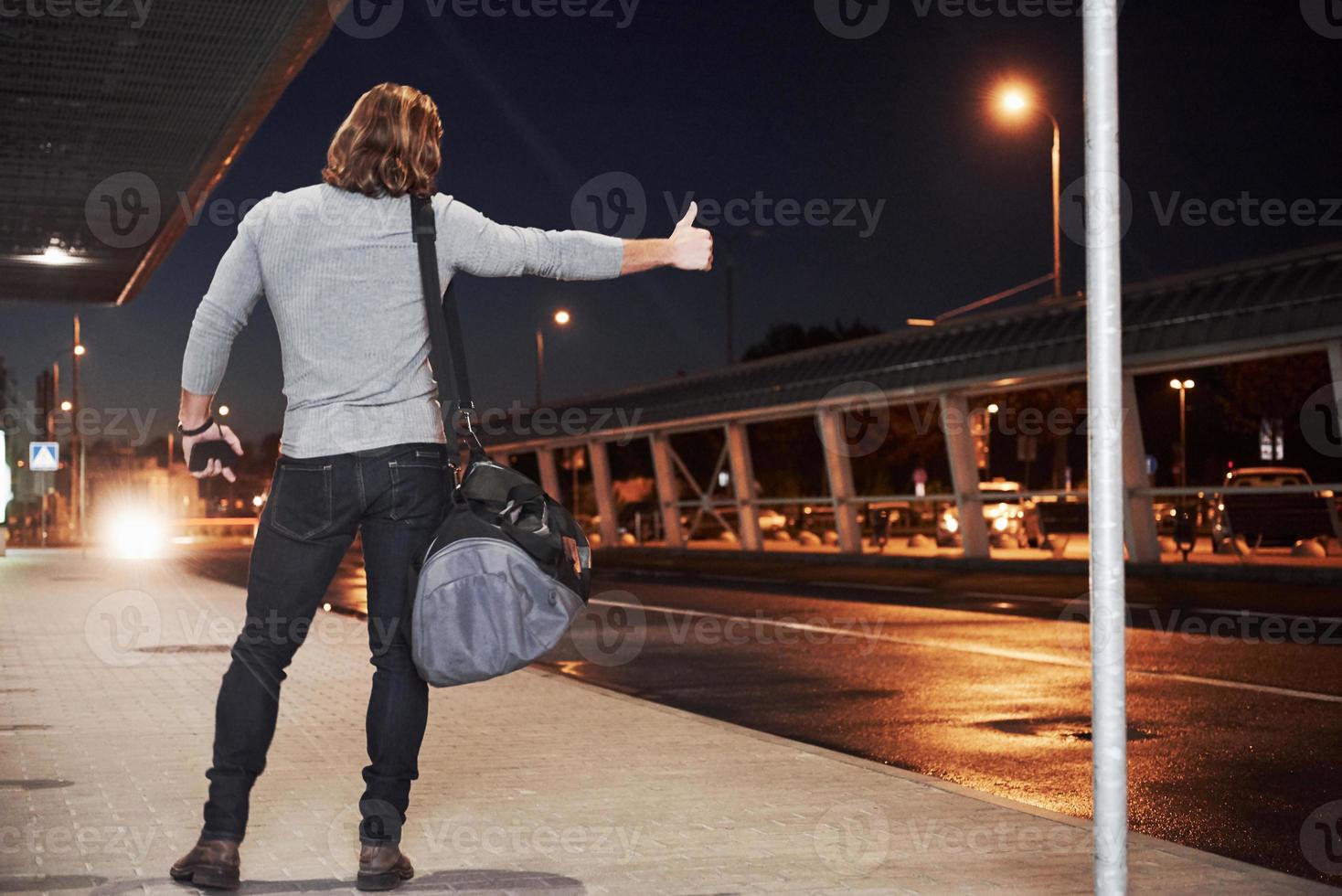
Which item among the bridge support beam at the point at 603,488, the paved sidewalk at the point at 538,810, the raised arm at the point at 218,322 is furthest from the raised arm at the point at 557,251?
the bridge support beam at the point at 603,488

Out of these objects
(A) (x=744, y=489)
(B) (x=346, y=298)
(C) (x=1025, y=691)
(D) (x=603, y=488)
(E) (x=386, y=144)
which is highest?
(E) (x=386, y=144)

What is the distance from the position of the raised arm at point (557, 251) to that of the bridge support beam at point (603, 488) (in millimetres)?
34906

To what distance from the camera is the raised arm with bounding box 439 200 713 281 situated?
14.4ft

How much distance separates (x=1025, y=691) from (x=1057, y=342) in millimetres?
13988

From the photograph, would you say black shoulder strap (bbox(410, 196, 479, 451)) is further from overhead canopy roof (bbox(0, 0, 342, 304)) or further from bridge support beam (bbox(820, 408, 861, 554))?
bridge support beam (bbox(820, 408, 861, 554))

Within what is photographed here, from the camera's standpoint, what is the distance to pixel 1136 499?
2231 centimetres

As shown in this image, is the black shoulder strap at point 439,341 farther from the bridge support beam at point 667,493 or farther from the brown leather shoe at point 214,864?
the bridge support beam at point 667,493

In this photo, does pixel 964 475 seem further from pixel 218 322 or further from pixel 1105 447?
pixel 1105 447

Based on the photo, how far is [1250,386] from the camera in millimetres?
42938

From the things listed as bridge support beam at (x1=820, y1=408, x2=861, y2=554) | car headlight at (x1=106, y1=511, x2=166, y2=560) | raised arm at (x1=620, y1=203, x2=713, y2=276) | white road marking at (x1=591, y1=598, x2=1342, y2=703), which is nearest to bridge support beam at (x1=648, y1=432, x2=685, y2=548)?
bridge support beam at (x1=820, y1=408, x2=861, y2=554)

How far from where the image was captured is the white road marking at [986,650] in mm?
9984

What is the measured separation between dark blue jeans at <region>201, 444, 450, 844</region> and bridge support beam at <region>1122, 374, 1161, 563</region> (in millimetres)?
18247

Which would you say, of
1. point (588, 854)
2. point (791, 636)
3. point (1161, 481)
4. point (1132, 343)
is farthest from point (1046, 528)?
point (1161, 481)

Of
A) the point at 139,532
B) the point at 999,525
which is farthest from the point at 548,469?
the point at 139,532
